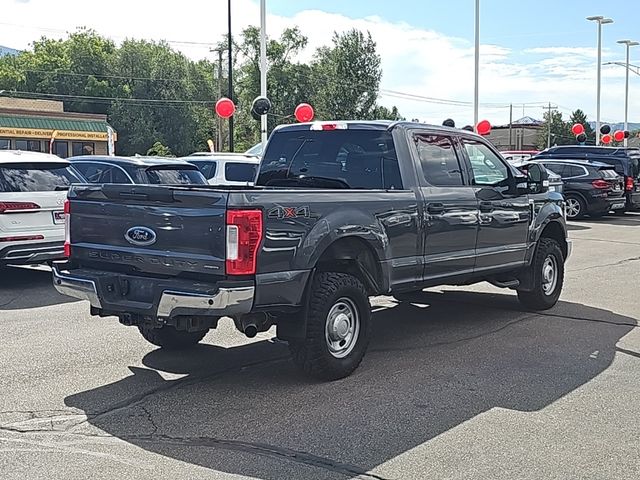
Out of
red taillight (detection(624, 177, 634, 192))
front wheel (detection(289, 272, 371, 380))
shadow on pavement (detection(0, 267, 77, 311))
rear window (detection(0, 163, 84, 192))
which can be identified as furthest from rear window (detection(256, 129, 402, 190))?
red taillight (detection(624, 177, 634, 192))

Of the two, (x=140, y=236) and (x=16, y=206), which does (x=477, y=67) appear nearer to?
(x=16, y=206)

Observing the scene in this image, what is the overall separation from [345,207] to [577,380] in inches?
88.6

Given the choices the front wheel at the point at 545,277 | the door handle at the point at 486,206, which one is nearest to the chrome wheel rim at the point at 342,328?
the door handle at the point at 486,206

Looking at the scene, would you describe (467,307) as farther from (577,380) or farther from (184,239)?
(184,239)

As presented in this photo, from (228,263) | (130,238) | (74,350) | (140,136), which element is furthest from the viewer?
(140,136)

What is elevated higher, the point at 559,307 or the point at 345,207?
the point at 345,207

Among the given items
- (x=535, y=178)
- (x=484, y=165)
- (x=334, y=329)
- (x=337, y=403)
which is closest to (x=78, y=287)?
(x=334, y=329)

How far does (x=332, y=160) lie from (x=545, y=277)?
10.5 ft

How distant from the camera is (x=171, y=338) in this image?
23.6 ft

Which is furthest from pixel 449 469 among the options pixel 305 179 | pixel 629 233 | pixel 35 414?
pixel 629 233

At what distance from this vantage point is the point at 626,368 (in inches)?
270

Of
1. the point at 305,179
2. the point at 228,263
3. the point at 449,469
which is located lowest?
the point at 449,469

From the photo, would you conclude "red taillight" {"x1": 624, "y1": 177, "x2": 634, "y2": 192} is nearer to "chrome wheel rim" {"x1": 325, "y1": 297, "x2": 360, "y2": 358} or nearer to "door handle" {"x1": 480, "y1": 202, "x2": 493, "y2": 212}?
"door handle" {"x1": 480, "y1": 202, "x2": 493, "y2": 212}

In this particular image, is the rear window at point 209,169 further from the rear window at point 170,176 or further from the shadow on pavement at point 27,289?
the shadow on pavement at point 27,289
